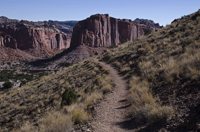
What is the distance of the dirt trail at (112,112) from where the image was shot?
4182 millimetres

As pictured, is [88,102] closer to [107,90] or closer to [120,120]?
[107,90]

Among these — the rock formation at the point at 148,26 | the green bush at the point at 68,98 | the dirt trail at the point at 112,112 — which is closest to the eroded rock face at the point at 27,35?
the rock formation at the point at 148,26

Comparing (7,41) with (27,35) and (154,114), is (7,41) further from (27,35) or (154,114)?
(154,114)

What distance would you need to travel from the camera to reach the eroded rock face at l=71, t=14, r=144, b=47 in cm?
9850

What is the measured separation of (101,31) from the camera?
350 feet

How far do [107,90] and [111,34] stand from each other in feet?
364

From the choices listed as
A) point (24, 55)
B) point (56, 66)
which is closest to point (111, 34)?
point (56, 66)

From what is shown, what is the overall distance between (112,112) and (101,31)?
348 feet

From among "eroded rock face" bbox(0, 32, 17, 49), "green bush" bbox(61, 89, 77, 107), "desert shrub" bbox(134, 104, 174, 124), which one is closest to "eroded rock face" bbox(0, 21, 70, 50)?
"eroded rock face" bbox(0, 32, 17, 49)

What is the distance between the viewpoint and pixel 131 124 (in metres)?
4.10

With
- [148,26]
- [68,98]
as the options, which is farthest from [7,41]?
[148,26]

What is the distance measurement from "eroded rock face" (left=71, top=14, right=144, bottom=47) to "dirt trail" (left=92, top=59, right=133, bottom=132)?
302 feet

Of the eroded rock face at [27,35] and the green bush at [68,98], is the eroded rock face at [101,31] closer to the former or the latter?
the eroded rock face at [27,35]

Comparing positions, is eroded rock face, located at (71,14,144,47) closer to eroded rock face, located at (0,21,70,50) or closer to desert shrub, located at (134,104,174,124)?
eroded rock face, located at (0,21,70,50)
